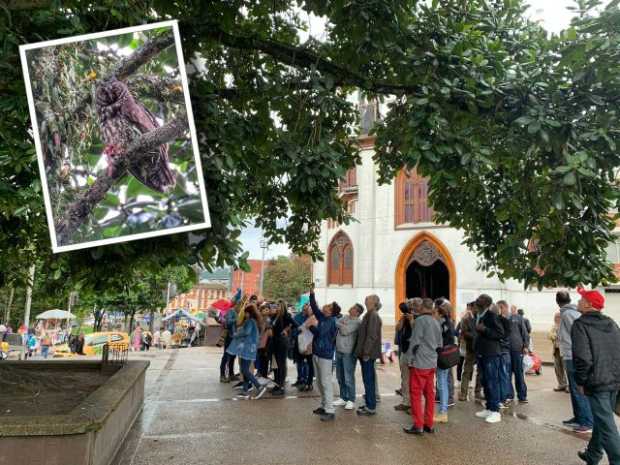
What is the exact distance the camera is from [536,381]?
12.0m

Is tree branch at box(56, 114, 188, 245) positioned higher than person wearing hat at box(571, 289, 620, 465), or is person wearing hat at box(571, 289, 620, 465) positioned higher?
tree branch at box(56, 114, 188, 245)

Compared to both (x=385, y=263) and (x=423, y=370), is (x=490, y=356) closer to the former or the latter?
(x=423, y=370)

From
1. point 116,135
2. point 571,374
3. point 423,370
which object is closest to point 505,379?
point 571,374

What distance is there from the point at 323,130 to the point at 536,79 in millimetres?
2516

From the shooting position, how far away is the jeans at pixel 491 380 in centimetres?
737

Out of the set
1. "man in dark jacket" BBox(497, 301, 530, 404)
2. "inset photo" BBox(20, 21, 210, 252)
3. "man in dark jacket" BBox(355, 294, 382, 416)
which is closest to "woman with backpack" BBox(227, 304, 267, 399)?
"man in dark jacket" BBox(355, 294, 382, 416)

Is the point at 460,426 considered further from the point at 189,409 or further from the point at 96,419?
the point at 96,419

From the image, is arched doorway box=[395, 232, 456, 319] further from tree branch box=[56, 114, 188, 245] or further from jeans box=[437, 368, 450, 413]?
tree branch box=[56, 114, 188, 245]

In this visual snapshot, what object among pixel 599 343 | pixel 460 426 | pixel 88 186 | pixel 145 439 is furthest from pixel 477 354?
pixel 88 186

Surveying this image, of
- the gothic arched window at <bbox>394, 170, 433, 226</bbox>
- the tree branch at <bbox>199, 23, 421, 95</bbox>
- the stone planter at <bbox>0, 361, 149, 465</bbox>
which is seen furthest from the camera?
the gothic arched window at <bbox>394, 170, 433, 226</bbox>

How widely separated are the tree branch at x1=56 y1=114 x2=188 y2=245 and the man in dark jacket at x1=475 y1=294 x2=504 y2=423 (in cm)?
600

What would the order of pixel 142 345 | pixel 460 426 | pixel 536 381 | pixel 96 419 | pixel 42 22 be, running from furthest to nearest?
pixel 142 345 < pixel 536 381 < pixel 460 426 < pixel 42 22 < pixel 96 419

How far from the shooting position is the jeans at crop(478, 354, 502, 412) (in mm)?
7367

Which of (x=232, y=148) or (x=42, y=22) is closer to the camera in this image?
(x=42, y=22)
